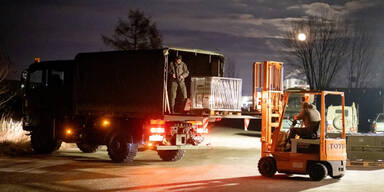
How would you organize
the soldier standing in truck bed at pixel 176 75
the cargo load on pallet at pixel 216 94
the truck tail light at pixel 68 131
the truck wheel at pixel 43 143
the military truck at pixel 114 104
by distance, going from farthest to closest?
the truck wheel at pixel 43 143
the truck tail light at pixel 68 131
the soldier standing in truck bed at pixel 176 75
the military truck at pixel 114 104
the cargo load on pallet at pixel 216 94

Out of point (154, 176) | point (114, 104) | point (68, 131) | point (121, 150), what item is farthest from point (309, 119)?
point (68, 131)

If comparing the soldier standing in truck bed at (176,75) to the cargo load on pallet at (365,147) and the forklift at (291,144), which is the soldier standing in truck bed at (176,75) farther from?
the cargo load on pallet at (365,147)

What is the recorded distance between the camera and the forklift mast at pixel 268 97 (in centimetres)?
1470

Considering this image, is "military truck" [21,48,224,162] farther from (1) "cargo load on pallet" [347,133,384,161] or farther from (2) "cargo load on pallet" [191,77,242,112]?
(1) "cargo load on pallet" [347,133,384,161]

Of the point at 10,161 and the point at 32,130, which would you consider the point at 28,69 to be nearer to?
the point at 32,130

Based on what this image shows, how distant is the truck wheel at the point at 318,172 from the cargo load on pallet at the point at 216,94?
3.90 metres

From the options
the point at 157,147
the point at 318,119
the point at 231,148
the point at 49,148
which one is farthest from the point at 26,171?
the point at 231,148

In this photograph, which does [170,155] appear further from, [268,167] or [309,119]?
[309,119]

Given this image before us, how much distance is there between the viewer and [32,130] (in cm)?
2003

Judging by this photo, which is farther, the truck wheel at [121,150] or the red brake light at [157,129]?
the truck wheel at [121,150]

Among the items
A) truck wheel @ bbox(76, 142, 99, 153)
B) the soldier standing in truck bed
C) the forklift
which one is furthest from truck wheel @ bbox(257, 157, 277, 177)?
truck wheel @ bbox(76, 142, 99, 153)

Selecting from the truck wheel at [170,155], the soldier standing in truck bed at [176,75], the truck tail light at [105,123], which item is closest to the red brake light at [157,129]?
the soldier standing in truck bed at [176,75]

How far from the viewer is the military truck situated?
16609 millimetres

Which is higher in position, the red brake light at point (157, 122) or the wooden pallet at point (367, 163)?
the red brake light at point (157, 122)
